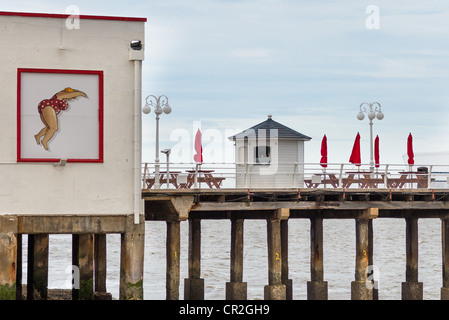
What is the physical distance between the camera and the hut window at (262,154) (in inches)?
1336

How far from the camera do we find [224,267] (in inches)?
2194

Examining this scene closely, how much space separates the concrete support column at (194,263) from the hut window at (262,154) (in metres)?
3.13

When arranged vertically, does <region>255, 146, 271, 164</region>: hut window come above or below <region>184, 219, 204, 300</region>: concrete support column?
above

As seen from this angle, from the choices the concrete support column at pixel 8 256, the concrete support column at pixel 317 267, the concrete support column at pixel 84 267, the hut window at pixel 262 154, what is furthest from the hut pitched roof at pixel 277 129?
the concrete support column at pixel 8 256

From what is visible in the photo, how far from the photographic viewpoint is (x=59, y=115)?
25.1 metres

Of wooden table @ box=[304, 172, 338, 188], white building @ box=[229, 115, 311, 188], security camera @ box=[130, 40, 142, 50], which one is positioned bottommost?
wooden table @ box=[304, 172, 338, 188]

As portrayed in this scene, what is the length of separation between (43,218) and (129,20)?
5.79 metres

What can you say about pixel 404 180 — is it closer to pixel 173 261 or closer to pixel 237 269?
pixel 237 269

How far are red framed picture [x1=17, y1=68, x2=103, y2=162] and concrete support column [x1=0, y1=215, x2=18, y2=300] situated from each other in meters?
1.71

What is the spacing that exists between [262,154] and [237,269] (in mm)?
4230

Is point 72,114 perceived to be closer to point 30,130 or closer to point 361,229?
point 30,130

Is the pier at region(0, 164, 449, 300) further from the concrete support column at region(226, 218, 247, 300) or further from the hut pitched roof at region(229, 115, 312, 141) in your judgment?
the hut pitched roof at region(229, 115, 312, 141)

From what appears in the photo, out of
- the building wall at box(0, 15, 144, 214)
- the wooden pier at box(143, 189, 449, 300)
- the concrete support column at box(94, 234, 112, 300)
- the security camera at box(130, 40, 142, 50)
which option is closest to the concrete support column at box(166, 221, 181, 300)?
the wooden pier at box(143, 189, 449, 300)

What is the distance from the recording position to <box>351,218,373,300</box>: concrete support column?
31.6 m
